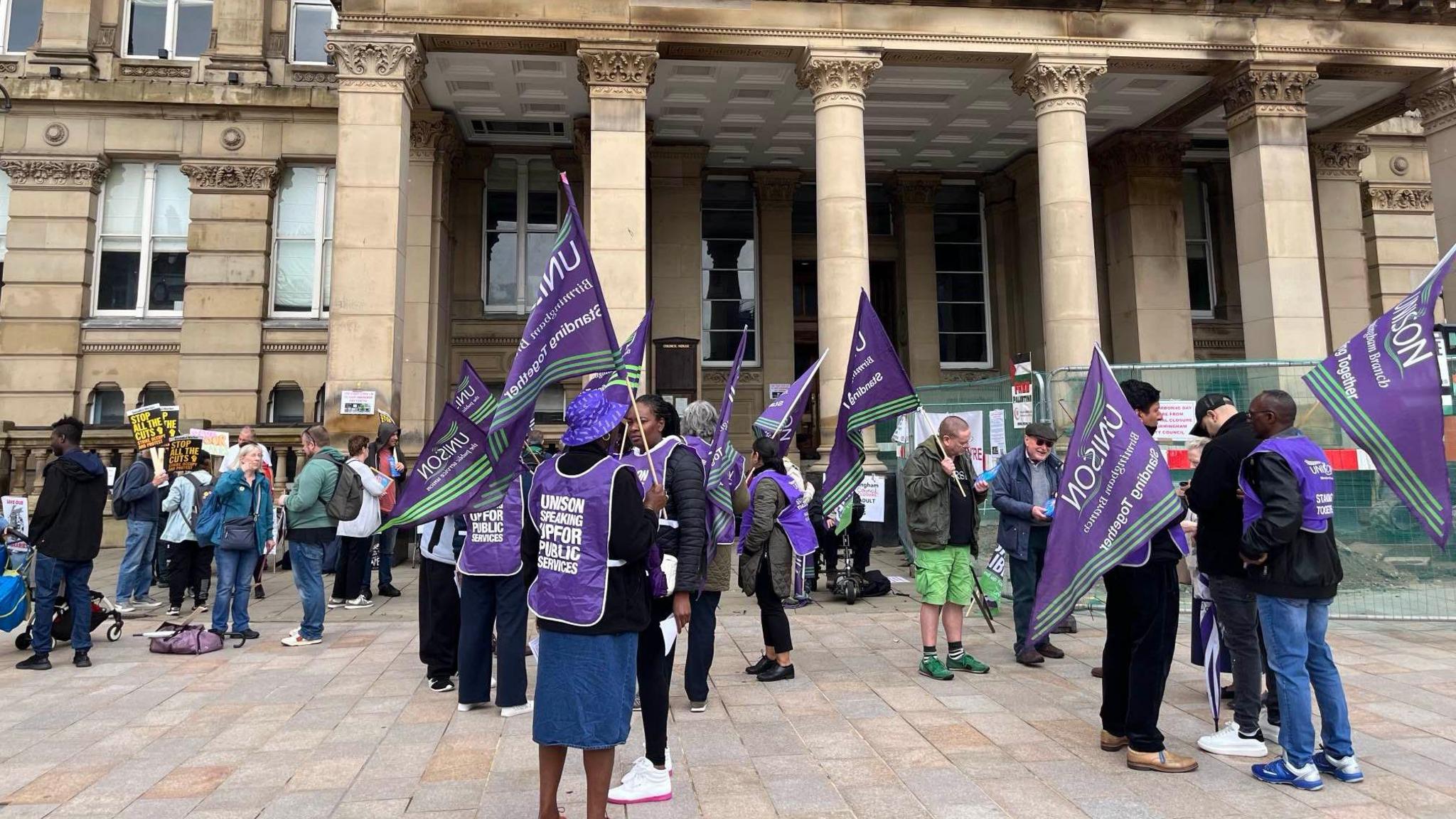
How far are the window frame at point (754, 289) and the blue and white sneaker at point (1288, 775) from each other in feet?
58.2

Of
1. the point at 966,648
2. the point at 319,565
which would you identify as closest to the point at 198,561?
the point at 319,565

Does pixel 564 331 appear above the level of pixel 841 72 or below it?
below

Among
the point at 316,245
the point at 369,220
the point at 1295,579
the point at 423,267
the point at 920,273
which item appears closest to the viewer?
the point at 1295,579

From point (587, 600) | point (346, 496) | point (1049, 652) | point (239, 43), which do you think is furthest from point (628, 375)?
point (239, 43)

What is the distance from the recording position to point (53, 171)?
18.9 metres

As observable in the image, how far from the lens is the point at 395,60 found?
14.8 metres

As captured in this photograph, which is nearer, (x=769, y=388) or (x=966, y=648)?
(x=966, y=648)

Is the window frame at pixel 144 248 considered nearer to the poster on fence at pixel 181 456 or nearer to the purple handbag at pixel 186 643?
the poster on fence at pixel 181 456

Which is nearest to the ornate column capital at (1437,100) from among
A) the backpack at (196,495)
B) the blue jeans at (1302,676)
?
the blue jeans at (1302,676)

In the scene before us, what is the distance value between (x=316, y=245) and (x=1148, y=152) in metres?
21.2

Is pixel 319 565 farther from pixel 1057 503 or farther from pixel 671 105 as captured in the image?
pixel 671 105

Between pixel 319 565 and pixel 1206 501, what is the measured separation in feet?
25.8

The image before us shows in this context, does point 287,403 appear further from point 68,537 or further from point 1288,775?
point 1288,775

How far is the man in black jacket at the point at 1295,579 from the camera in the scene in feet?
14.9
